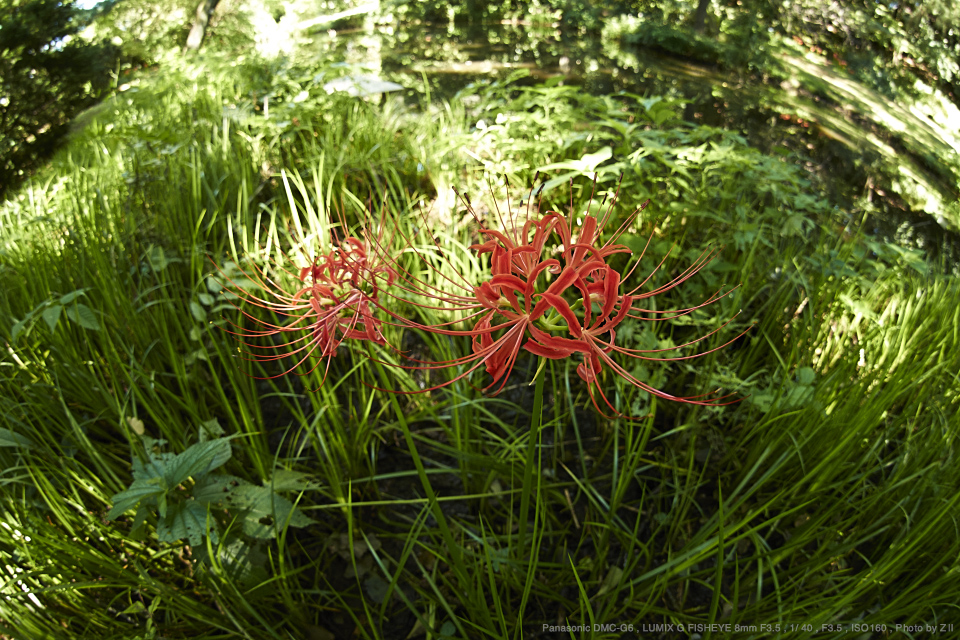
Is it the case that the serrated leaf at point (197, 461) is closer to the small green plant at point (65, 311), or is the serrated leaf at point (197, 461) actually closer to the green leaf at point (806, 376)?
the small green plant at point (65, 311)

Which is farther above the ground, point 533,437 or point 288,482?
point 533,437

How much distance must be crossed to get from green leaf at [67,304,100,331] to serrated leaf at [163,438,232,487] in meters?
0.54

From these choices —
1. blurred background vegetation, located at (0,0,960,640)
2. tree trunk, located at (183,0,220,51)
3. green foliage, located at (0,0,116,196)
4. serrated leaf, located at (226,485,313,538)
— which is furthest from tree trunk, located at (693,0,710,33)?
serrated leaf, located at (226,485,313,538)

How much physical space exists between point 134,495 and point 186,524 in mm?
133

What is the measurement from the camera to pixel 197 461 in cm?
129

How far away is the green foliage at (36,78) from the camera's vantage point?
283 centimetres

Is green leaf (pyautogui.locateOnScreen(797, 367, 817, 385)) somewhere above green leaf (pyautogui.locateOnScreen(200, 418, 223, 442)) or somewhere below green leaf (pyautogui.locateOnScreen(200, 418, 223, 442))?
below

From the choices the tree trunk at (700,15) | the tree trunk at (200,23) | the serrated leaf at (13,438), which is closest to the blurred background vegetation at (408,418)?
the serrated leaf at (13,438)

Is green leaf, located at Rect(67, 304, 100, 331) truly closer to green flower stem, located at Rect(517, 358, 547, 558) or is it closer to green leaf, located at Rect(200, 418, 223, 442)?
green leaf, located at Rect(200, 418, 223, 442)

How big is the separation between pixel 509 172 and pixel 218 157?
1.31 metres

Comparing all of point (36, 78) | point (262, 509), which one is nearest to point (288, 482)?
point (262, 509)

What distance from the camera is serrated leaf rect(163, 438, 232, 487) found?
1.26m

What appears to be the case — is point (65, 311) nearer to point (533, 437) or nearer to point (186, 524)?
point (186, 524)

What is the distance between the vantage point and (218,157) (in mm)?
2416
